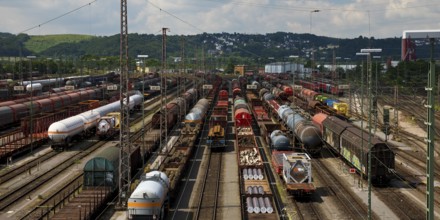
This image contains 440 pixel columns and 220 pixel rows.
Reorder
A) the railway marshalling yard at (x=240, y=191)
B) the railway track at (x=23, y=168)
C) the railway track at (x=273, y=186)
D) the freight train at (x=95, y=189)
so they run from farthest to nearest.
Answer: the railway track at (x=23, y=168) < the railway track at (x=273, y=186) < the railway marshalling yard at (x=240, y=191) < the freight train at (x=95, y=189)

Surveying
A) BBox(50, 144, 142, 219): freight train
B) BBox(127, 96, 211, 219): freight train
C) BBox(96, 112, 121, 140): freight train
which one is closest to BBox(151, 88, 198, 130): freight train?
BBox(96, 112, 121, 140): freight train

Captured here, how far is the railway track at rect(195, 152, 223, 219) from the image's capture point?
28297 mm

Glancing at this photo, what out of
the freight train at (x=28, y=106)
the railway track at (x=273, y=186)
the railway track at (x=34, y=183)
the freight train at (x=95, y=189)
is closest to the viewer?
the freight train at (x=95, y=189)

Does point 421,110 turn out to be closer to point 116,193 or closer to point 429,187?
point 116,193

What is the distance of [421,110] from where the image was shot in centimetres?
7688

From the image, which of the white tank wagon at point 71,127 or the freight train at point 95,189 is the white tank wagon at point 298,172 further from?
the white tank wagon at point 71,127

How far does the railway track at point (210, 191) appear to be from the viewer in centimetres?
2830

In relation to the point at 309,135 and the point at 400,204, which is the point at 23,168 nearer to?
the point at 309,135

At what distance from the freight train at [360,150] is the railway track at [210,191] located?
36.8 feet

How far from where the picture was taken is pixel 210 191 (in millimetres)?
33625

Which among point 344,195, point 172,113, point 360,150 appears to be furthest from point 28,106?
point 344,195

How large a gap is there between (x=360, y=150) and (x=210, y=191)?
39.2 ft

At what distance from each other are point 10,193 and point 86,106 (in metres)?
37.6

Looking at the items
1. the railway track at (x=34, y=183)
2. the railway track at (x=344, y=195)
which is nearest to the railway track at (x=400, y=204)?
the railway track at (x=344, y=195)
